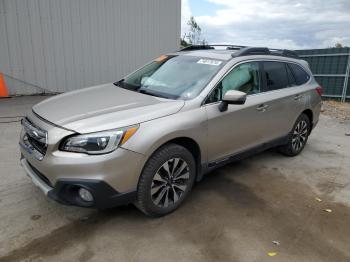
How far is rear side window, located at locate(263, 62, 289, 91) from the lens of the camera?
4562 mm

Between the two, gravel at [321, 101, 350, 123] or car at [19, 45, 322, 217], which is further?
gravel at [321, 101, 350, 123]

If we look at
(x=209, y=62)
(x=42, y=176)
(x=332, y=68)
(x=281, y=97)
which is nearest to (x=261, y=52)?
(x=281, y=97)

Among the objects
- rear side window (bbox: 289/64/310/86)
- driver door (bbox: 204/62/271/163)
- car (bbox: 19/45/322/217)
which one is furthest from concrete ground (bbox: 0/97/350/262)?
rear side window (bbox: 289/64/310/86)

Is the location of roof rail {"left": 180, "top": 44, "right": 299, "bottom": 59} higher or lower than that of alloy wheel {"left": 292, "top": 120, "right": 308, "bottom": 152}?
higher

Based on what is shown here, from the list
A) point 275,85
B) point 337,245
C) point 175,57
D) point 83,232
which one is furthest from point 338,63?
point 83,232

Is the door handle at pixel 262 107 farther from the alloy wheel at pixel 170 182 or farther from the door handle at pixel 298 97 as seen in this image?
the alloy wheel at pixel 170 182

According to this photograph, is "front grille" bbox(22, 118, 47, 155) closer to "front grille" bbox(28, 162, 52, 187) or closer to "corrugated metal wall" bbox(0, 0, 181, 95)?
"front grille" bbox(28, 162, 52, 187)

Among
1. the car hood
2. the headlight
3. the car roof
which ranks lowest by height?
the headlight

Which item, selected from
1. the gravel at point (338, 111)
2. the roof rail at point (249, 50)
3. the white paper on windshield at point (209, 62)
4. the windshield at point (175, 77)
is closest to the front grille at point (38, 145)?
the windshield at point (175, 77)

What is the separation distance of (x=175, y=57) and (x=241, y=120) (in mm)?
1298

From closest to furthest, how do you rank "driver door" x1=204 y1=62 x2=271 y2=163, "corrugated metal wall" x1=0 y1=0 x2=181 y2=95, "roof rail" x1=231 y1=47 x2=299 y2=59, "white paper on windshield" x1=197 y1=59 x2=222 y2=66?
"driver door" x1=204 y1=62 x2=271 y2=163 → "white paper on windshield" x1=197 y1=59 x2=222 y2=66 → "roof rail" x1=231 y1=47 x2=299 y2=59 → "corrugated metal wall" x1=0 y1=0 x2=181 y2=95

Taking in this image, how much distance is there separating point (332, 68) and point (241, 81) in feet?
36.6

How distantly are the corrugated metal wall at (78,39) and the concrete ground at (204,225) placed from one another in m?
5.35

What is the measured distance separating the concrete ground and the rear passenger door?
77 cm
